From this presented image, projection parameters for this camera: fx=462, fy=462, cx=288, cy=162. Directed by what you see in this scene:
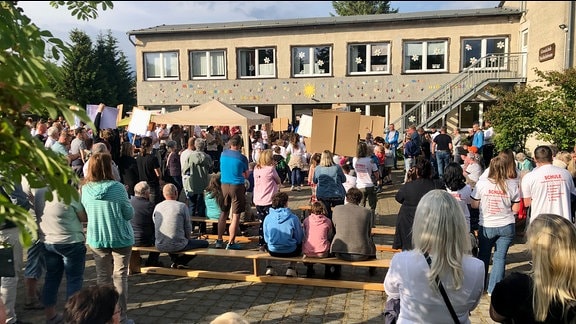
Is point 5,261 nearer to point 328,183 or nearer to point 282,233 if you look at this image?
point 282,233

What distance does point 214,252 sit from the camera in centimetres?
648

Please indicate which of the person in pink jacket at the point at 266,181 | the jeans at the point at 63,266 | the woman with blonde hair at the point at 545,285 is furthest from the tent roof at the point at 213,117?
the woman with blonde hair at the point at 545,285

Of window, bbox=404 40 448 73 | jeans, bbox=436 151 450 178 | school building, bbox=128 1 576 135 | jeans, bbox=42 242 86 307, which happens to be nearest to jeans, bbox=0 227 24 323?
jeans, bbox=42 242 86 307

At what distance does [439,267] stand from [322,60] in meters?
21.5

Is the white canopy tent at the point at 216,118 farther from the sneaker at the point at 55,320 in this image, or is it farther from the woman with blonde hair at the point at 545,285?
the woman with blonde hair at the point at 545,285

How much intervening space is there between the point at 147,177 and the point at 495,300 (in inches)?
284

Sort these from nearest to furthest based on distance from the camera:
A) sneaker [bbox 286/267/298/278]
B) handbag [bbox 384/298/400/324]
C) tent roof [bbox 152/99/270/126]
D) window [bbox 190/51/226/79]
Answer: handbag [bbox 384/298/400/324], sneaker [bbox 286/267/298/278], tent roof [bbox 152/99/270/126], window [bbox 190/51/226/79]

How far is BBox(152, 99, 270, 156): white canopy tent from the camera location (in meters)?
11.3

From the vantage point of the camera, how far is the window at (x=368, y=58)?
22.5m

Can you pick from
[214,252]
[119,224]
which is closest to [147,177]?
[214,252]

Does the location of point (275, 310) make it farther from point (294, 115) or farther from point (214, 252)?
point (294, 115)

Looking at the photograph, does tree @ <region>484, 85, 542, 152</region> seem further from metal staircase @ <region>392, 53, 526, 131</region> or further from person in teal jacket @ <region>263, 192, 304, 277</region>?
metal staircase @ <region>392, 53, 526, 131</region>

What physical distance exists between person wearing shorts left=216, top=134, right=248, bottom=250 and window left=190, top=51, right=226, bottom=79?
57.7 feet

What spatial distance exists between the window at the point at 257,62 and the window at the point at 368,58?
4018mm
